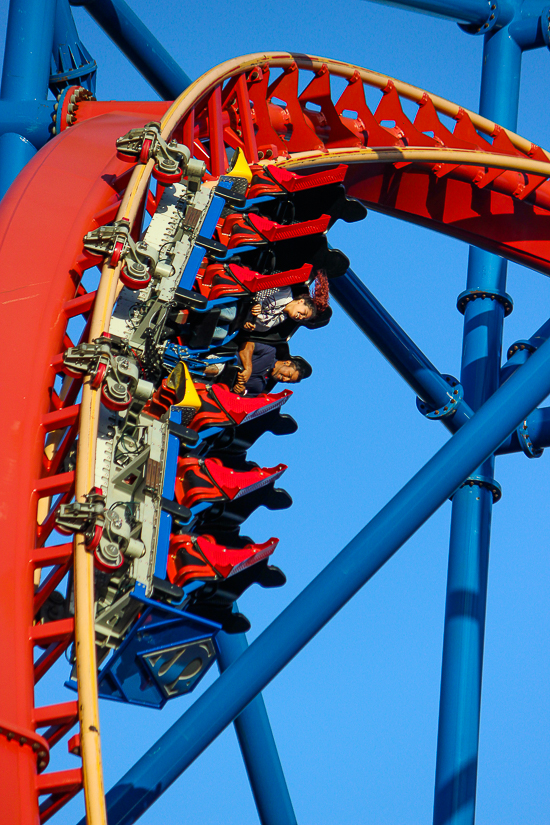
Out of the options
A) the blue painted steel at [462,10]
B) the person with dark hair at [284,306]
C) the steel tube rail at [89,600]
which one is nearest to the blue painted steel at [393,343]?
the person with dark hair at [284,306]

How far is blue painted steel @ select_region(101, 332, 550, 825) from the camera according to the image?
5359 millimetres

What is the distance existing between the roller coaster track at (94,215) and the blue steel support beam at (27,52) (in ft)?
0.90

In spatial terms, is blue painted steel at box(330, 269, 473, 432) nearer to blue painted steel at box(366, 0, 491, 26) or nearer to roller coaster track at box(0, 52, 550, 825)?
roller coaster track at box(0, 52, 550, 825)

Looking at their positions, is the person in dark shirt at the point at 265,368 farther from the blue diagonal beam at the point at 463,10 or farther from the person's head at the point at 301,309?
the blue diagonal beam at the point at 463,10

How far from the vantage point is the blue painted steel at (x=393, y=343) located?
795 centimetres

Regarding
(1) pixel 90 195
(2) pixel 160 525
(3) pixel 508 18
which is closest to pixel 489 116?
(3) pixel 508 18

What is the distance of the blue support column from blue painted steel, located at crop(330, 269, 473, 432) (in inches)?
7.1

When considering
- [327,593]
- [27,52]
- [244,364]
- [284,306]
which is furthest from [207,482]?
[27,52]

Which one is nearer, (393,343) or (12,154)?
(12,154)

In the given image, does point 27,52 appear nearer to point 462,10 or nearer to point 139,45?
point 139,45

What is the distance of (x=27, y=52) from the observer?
7.05 meters

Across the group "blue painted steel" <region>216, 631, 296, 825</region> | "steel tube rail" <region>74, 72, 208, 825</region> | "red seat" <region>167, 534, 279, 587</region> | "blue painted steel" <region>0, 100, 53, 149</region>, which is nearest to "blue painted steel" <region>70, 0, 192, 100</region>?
"blue painted steel" <region>0, 100, 53, 149</region>

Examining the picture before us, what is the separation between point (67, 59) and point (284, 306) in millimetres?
2135

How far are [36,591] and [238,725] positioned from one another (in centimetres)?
236
